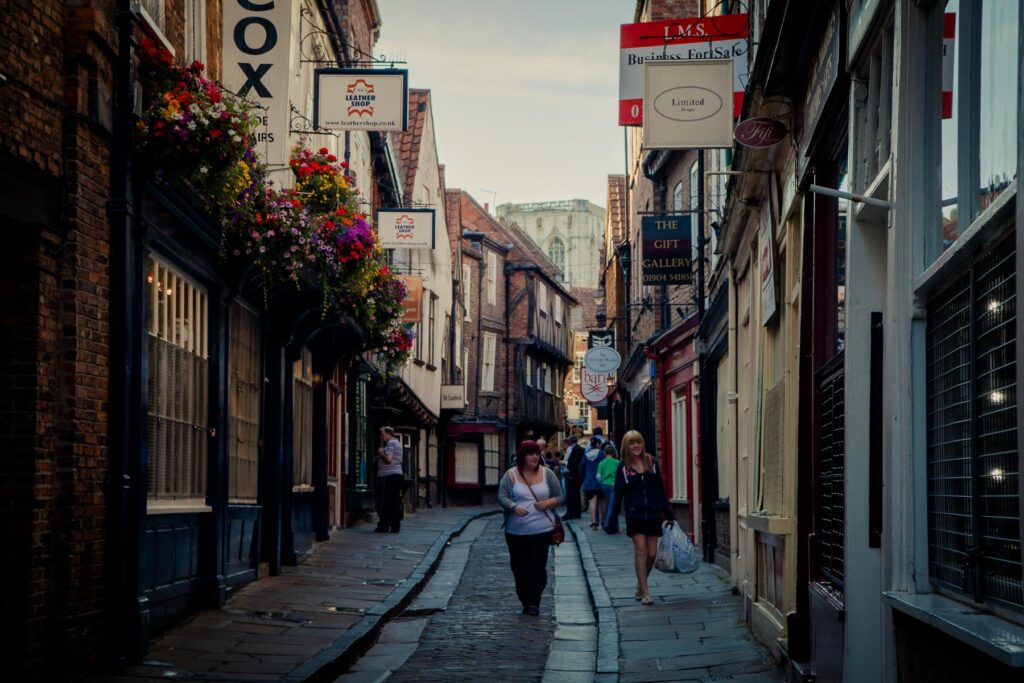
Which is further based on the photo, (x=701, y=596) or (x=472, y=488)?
(x=472, y=488)

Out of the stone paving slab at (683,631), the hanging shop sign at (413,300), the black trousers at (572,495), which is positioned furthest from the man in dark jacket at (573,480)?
the stone paving slab at (683,631)

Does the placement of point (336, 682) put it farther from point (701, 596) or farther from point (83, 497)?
point (701, 596)

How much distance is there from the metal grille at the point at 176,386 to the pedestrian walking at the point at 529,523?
9.32 feet

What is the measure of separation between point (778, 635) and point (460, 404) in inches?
1154

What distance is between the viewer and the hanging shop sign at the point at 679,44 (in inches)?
566

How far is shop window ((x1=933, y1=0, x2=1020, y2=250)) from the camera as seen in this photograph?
159 inches

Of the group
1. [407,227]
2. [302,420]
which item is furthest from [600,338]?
[302,420]

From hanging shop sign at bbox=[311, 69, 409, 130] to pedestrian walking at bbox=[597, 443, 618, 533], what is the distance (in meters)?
9.91

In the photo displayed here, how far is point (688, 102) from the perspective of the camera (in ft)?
41.5

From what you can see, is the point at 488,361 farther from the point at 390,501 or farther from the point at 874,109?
the point at 874,109

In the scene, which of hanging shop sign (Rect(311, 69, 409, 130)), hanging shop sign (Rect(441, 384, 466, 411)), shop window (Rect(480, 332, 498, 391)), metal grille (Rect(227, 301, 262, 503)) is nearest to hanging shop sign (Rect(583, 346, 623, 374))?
hanging shop sign (Rect(441, 384, 466, 411))

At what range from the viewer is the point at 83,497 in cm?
864

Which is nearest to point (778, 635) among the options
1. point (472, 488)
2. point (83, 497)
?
point (83, 497)

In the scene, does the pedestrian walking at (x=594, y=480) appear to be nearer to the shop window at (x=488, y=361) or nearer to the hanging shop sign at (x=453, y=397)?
the hanging shop sign at (x=453, y=397)
